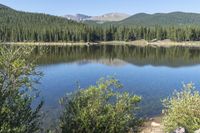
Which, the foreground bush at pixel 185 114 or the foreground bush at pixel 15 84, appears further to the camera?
the foreground bush at pixel 185 114

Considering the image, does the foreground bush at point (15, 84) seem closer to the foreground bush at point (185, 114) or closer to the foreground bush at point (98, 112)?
the foreground bush at point (98, 112)

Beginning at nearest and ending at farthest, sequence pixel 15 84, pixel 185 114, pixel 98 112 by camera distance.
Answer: pixel 15 84
pixel 98 112
pixel 185 114

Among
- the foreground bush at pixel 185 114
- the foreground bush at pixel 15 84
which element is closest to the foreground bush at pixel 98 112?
the foreground bush at pixel 15 84

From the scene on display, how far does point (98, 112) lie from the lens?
31234 mm

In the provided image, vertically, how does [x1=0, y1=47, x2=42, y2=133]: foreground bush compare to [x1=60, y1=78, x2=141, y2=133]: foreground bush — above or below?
above

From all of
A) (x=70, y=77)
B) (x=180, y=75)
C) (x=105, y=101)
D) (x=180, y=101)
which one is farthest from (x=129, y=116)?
→ (x=180, y=75)

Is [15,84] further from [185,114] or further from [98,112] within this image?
[185,114]

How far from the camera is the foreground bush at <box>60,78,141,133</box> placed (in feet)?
99.5

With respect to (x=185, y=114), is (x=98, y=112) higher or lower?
higher

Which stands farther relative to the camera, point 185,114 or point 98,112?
point 185,114

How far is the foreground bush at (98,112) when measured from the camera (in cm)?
3033

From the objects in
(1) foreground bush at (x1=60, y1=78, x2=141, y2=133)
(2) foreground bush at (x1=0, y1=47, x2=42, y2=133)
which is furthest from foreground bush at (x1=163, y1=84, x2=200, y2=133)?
(2) foreground bush at (x1=0, y1=47, x2=42, y2=133)

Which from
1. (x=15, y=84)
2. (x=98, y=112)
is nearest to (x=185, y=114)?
(x=98, y=112)

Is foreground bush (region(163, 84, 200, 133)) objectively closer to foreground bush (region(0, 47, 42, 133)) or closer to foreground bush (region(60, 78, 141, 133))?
foreground bush (region(60, 78, 141, 133))
